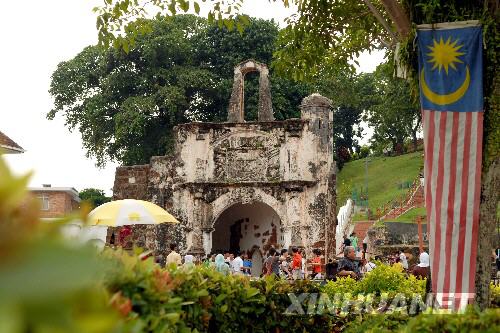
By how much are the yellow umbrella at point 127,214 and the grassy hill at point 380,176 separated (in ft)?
80.8

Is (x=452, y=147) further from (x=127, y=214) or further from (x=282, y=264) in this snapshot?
(x=282, y=264)

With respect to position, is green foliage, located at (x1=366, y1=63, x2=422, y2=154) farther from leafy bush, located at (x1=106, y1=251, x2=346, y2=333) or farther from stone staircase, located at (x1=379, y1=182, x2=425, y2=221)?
leafy bush, located at (x1=106, y1=251, x2=346, y2=333)

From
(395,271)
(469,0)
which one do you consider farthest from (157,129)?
(469,0)

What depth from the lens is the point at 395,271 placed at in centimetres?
1024

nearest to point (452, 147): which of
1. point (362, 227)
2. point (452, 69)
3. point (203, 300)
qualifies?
point (452, 69)

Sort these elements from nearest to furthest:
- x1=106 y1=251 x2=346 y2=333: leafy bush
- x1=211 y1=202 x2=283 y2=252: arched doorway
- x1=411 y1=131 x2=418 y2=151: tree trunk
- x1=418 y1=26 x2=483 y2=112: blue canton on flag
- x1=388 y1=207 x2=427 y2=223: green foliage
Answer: x1=106 y1=251 x2=346 y2=333: leafy bush → x1=418 y1=26 x2=483 y2=112: blue canton on flag → x1=211 y1=202 x2=283 y2=252: arched doorway → x1=388 y1=207 x2=427 y2=223: green foliage → x1=411 y1=131 x2=418 y2=151: tree trunk

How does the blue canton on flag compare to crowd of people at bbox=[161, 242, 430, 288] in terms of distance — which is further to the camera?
crowd of people at bbox=[161, 242, 430, 288]

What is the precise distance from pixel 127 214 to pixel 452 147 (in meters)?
7.42

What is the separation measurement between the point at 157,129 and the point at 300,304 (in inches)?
1084

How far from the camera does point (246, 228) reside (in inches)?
983

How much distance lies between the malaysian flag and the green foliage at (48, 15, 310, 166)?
86.1 ft

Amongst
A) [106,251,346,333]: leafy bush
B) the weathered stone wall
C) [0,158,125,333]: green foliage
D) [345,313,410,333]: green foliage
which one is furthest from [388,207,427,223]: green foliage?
[0,158,125,333]: green foliage

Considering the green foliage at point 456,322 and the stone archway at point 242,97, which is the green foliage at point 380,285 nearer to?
the green foliage at point 456,322

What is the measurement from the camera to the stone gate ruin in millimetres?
22016
